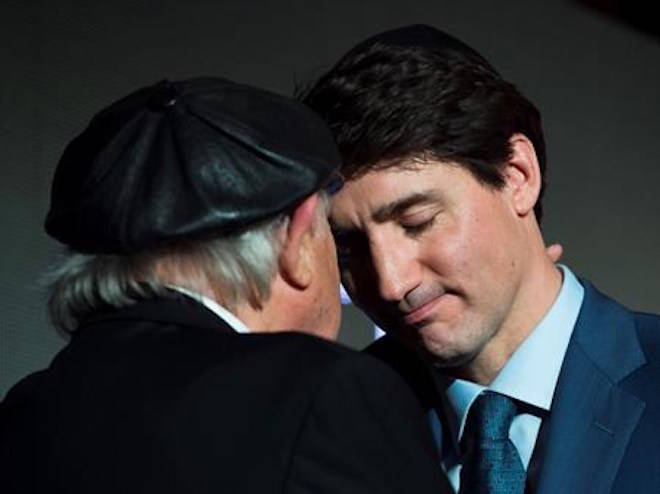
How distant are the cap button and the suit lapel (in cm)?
58

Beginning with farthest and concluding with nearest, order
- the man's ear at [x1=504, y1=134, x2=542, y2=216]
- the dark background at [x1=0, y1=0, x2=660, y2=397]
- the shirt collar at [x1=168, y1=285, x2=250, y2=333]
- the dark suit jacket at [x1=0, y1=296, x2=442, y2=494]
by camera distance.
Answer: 1. the dark background at [x1=0, y1=0, x2=660, y2=397]
2. the man's ear at [x1=504, y1=134, x2=542, y2=216]
3. the shirt collar at [x1=168, y1=285, x2=250, y2=333]
4. the dark suit jacket at [x1=0, y1=296, x2=442, y2=494]

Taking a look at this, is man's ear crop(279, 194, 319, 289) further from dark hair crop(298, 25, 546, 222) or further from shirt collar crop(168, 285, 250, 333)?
dark hair crop(298, 25, 546, 222)

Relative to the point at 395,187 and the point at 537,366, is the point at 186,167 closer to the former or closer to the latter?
the point at 395,187

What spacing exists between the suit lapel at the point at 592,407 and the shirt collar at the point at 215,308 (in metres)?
0.48

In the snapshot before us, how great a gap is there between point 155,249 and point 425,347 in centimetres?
57

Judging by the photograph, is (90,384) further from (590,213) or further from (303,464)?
(590,213)

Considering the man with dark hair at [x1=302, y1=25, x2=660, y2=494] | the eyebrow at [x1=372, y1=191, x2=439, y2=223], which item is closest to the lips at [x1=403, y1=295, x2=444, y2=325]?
the man with dark hair at [x1=302, y1=25, x2=660, y2=494]

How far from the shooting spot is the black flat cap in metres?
1.04

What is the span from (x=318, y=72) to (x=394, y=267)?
46.2 inches

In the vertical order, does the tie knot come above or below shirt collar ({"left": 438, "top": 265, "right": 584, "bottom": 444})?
below

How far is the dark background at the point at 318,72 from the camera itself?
2.28m

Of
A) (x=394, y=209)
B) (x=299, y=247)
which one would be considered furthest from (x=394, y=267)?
(x=299, y=247)

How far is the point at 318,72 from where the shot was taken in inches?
104

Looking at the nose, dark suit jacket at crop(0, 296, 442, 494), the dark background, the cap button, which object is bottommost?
the dark background
